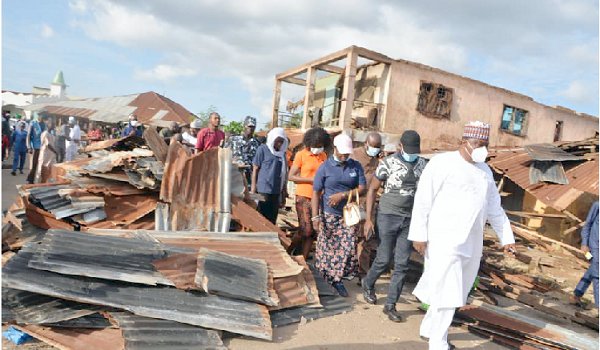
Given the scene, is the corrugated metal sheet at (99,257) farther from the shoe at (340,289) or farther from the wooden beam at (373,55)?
the wooden beam at (373,55)

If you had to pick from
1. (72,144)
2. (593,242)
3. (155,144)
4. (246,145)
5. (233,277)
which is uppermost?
(246,145)

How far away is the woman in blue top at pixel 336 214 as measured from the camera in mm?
4812

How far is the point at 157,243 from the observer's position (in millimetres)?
4199

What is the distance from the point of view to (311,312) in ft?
13.8

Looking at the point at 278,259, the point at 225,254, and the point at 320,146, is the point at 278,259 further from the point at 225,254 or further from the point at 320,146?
the point at 320,146

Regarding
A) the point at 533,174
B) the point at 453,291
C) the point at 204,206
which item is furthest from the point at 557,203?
the point at 204,206

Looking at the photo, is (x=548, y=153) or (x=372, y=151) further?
(x=548, y=153)

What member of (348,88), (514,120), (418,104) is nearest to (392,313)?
(348,88)

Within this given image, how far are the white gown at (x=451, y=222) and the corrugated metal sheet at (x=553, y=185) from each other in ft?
22.7

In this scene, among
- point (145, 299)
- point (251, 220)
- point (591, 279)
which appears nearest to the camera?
point (145, 299)

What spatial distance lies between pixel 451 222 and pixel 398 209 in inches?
34.4

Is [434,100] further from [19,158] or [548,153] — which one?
[19,158]

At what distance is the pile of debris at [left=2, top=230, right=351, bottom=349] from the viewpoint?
3.30 metres

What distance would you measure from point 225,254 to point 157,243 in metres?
0.68
